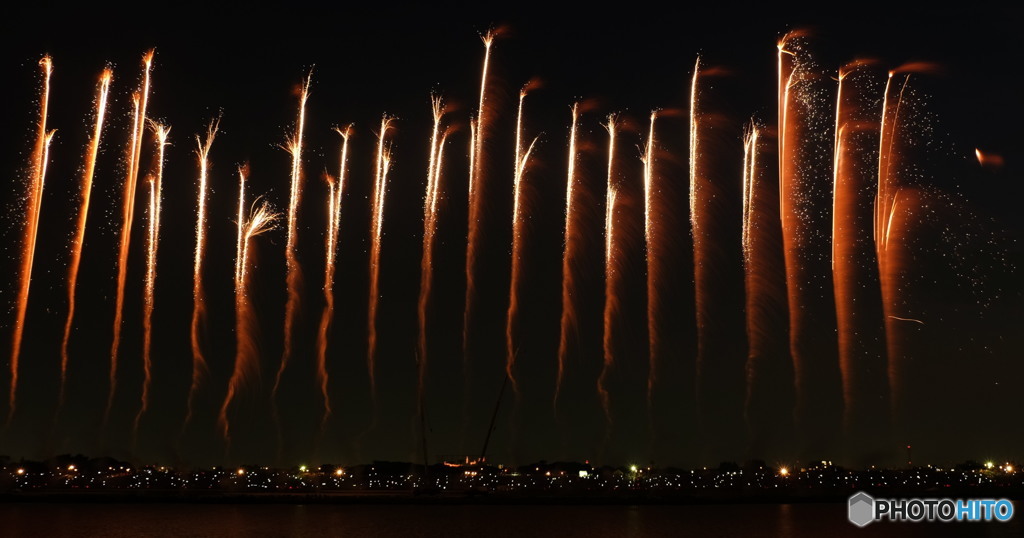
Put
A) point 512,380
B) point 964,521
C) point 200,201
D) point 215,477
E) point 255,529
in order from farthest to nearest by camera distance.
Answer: point 215,477
point 964,521
point 255,529
point 512,380
point 200,201

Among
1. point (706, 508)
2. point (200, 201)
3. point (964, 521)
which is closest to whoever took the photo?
point (200, 201)

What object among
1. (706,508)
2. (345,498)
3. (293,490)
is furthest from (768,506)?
(293,490)

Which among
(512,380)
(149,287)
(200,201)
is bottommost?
(512,380)

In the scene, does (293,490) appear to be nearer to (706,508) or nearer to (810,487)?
(706,508)

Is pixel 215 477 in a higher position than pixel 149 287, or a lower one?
lower

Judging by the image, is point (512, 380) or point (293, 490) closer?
point (512, 380)

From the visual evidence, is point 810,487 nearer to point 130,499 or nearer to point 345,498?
point 345,498

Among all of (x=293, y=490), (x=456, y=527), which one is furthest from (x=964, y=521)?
(x=293, y=490)
